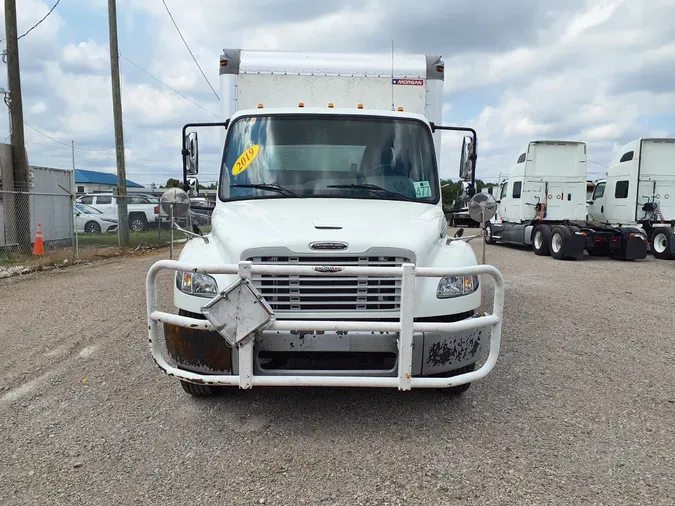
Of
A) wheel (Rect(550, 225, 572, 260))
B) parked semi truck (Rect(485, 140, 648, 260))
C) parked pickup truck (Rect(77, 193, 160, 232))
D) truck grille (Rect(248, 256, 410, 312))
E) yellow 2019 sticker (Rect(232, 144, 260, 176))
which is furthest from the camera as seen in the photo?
parked pickup truck (Rect(77, 193, 160, 232))

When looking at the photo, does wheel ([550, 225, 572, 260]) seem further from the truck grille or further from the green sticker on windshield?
the truck grille

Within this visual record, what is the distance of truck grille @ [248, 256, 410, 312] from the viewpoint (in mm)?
3617

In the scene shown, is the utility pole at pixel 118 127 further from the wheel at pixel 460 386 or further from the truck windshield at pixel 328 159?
the wheel at pixel 460 386

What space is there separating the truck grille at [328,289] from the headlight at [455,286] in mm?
293

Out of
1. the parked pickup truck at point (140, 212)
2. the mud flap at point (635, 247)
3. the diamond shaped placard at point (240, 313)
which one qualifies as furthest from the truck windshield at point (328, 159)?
the parked pickup truck at point (140, 212)

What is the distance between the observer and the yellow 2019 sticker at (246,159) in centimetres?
484

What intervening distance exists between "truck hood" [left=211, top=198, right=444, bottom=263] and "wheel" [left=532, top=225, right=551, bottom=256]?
1318cm

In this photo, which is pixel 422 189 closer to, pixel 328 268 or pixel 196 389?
pixel 328 268

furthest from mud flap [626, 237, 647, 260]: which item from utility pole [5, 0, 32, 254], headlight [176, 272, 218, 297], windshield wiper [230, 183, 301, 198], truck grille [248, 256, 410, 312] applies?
utility pole [5, 0, 32, 254]

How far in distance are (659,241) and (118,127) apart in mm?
17167

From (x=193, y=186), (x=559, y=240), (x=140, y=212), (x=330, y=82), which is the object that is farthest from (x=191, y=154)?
(x=140, y=212)

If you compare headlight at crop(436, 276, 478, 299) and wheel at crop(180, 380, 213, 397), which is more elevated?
headlight at crop(436, 276, 478, 299)

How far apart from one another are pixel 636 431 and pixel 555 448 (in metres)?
0.72

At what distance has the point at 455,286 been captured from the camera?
3740 millimetres
